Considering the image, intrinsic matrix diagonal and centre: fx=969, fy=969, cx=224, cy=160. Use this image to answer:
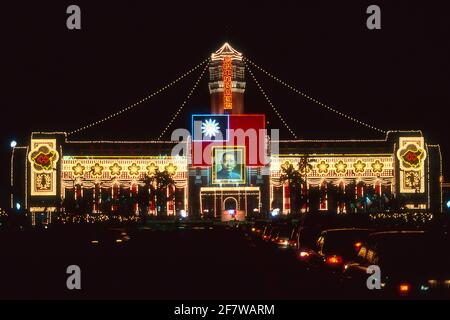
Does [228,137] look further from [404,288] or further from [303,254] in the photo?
[404,288]

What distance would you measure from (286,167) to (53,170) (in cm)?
2743

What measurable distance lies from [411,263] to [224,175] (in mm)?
99719

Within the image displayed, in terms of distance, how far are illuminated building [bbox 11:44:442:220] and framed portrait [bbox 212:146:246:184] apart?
0.12 metres

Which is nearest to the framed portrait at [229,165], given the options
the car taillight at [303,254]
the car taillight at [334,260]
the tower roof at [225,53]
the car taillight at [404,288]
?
the tower roof at [225,53]

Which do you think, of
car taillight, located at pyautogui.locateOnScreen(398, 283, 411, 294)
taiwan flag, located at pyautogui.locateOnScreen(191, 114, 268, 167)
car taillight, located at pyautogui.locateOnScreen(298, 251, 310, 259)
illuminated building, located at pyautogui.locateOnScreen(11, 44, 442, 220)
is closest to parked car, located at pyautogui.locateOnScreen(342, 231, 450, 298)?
car taillight, located at pyautogui.locateOnScreen(398, 283, 411, 294)

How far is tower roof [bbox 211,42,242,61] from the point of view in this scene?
122m

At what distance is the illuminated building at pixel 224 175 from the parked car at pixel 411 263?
94816 mm

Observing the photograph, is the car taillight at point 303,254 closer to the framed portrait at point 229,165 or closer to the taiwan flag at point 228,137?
the taiwan flag at point 228,137

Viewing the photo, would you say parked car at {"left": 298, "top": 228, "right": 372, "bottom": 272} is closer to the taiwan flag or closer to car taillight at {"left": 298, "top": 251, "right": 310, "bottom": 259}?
car taillight at {"left": 298, "top": 251, "right": 310, "bottom": 259}

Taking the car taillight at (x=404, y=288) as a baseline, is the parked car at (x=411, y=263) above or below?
above

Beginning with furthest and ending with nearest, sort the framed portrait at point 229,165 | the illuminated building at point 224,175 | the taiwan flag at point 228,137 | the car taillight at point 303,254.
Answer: the framed portrait at point 229,165 < the taiwan flag at point 228,137 < the illuminated building at point 224,175 < the car taillight at point 303,254

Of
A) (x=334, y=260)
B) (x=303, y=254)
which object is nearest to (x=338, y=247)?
(x=334, y=260)

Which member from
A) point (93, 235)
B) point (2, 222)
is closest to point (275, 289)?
point (93, 235)

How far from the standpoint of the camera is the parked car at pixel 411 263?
1522cm
